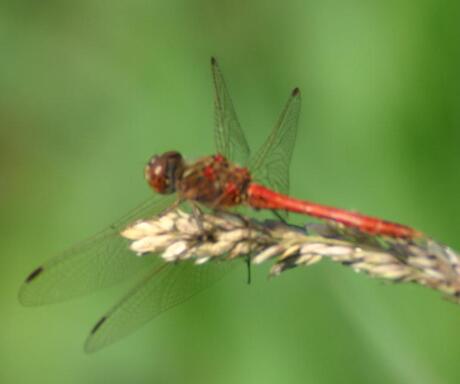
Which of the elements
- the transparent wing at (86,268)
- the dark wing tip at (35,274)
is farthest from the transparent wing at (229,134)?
the dark wing tip at (35,274)

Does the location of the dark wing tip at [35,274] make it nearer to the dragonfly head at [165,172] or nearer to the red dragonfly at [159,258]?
the red dragonfly at [159,258]

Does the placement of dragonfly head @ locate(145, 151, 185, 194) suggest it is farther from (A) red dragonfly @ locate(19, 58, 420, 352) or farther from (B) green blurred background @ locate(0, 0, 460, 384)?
(B) green blurred background @ locate(0, 0, 460, 384)

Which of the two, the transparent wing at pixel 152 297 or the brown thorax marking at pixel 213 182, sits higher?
the brown thorax marking at pixel 213 182

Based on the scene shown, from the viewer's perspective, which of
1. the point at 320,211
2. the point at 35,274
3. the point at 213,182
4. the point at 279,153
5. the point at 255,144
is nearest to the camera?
the point at 35,274

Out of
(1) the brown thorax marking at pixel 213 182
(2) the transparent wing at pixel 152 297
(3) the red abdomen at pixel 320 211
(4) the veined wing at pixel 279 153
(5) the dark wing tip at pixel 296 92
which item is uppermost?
(5) the dark wing tip at pixel 296 92

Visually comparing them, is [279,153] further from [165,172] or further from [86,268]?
[86,268]

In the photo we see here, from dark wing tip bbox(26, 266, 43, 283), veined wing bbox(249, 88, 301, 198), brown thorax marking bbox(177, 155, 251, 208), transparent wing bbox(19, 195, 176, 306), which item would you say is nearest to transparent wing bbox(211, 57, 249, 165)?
veined wing bbox(249, 88, 301, 198)

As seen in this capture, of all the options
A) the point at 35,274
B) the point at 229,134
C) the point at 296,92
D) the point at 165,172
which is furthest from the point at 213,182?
the point at 35,274

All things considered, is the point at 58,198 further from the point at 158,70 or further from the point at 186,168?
the point at 186,168
